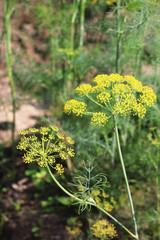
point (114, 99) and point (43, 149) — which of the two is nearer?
point (43, 149)

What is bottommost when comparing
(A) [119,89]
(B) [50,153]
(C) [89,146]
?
(C) [89,146]

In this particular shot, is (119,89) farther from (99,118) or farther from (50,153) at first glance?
(50,153)

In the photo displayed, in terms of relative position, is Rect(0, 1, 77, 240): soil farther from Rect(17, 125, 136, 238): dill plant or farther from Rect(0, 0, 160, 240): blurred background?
Rect(17, 125, 136, 238): dill plant

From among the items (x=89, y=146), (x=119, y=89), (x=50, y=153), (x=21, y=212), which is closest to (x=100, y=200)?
(x=50, y=153)

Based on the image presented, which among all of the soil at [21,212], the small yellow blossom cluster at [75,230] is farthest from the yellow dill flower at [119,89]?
the soil at [21,212]

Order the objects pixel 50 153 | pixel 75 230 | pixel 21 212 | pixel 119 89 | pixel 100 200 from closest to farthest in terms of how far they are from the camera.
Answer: pixel 50 153
pixel 119 89
pixel 100 200
pixel 75 230
pixel 21 212

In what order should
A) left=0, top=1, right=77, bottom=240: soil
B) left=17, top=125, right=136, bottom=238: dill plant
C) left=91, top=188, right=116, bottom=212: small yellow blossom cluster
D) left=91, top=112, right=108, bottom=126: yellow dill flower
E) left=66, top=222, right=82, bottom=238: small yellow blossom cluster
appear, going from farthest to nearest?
left=0, top=1, right=77, bottom=240: soil
left=66, top=222, right=82, bottom=238: small yellow blossom cluster
left=91, top=188, right=116, bottom=212: small yellow blossom cluster
left=91, top=112, right=108, bottom=126: yellow dill flower
left=17, top=125, right=136, bottom=238: dill plant

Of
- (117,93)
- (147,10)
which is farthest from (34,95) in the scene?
(117,93)

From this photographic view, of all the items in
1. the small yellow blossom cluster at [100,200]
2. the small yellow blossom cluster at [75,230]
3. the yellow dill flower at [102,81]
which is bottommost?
the small yellow blossom cluster at [75,230]

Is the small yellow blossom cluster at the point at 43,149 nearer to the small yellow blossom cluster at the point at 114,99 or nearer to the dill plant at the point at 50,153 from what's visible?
the dill plant at the point at 50,153

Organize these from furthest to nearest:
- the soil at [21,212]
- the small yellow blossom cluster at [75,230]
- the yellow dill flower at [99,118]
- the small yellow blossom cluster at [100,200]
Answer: the soil at [21,212], the small yellow blossom cluster at [75,230], the small yellow blossom cluster at [100,200], the yellow dill flower at [99,118]

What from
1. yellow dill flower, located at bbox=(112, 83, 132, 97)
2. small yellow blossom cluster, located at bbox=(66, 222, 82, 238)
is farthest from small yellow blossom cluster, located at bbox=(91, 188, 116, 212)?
small yellow blossom cluster, located at bbox=(66, 222, 82, 238)

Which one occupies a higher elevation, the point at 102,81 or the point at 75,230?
the point at 102,81

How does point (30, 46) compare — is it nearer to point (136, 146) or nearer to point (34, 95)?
point (34, 95)
